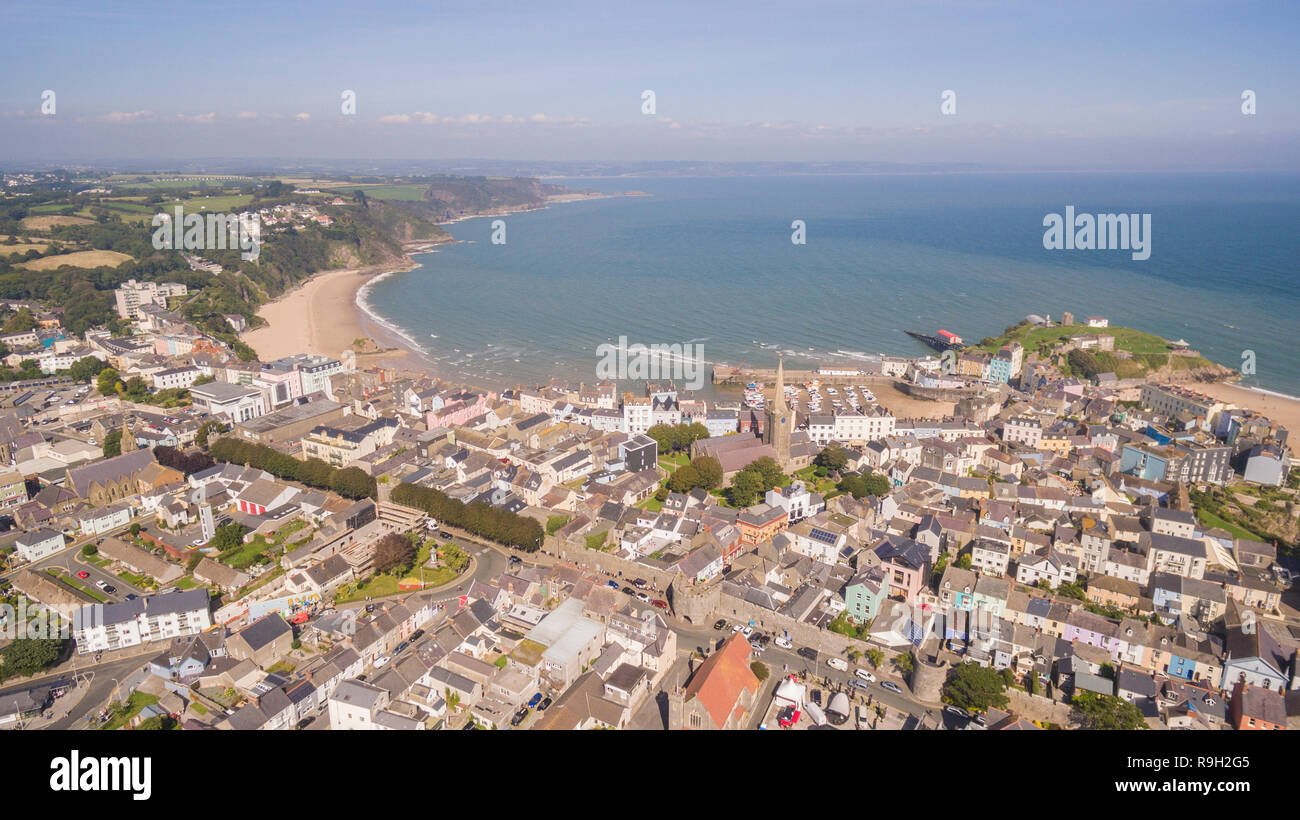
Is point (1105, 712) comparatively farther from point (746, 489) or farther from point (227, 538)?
point (227, 538)

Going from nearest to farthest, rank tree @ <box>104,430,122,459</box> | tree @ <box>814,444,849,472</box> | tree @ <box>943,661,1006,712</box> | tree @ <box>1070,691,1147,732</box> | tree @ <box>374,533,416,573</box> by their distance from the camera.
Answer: tree @ <box>1070,691,1147,732</box>
tree @ <box>943,661,1006,712</box>
tree @ <box>374,533,416,573</box>
tree @ <box>814,444,849,472</box>
tree @ <box>104,430,122,459</box>

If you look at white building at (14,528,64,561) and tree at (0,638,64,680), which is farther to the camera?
white building at (14,528,64,561)

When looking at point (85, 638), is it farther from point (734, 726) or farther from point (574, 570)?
point (734, 726)

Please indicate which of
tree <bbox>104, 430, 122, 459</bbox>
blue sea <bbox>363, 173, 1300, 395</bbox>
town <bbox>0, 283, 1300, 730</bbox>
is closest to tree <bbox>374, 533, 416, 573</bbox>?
town <bbox>0, 283, 1300, 730</bbox>

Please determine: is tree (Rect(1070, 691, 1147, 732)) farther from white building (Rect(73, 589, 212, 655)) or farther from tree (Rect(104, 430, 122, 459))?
tree (Rect(104, 430, 122, 459))

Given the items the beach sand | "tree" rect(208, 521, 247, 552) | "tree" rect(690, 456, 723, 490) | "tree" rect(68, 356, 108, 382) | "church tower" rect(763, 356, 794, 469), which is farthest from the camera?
"tree" rect(68, 356, 108, 382)

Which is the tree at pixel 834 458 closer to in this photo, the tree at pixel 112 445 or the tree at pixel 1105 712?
the tree at pixel 1105 712

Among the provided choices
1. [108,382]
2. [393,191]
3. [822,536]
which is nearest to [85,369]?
[108,382]
